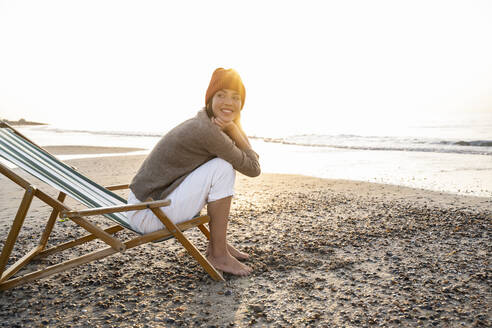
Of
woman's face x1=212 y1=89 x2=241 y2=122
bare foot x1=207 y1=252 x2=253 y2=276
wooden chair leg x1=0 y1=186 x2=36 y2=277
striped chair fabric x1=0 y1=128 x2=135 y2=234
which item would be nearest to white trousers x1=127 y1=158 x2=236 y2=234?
striped chair fabric x1=0 y1=128 x2=135 y2=234

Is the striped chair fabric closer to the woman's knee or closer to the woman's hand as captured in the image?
the woman's knee

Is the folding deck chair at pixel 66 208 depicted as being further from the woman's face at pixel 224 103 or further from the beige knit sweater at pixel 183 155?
the woman's face at pixel 224 103

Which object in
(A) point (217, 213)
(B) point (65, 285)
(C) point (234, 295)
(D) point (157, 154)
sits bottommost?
(B) point (65, 285)

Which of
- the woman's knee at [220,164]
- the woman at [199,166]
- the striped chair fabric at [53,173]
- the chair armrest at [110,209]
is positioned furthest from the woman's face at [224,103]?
the striped chair fabric at [53,173]

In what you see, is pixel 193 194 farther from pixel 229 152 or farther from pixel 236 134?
pixel 236 134

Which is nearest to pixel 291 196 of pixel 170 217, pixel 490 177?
pixel 170 217

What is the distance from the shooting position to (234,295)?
277 cm

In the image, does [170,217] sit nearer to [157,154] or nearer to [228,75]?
[157,154]

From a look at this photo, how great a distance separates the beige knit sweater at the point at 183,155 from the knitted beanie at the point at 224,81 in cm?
22

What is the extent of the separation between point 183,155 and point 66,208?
3.05ft

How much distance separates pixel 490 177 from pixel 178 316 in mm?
9753

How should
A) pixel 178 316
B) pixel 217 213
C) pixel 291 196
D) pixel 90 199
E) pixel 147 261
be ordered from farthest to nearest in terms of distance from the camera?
pixel 291 196, pixel 147 261, pixel 217 213, pixel 90 199, pixel 178 316

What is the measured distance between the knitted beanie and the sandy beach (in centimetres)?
171

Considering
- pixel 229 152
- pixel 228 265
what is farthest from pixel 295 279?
pixel 229 152
